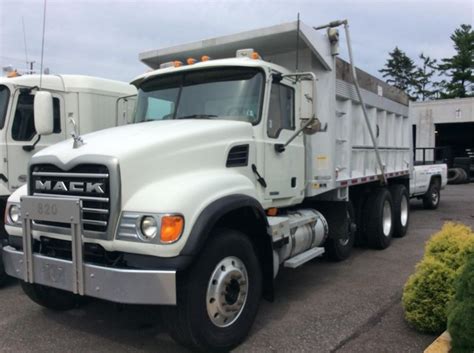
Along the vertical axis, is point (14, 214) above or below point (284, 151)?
below

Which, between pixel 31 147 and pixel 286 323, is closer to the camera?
pixel 286 323

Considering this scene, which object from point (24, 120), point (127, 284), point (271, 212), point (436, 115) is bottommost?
point (127, 284)

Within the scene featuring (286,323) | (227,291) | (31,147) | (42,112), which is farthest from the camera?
(31,147)

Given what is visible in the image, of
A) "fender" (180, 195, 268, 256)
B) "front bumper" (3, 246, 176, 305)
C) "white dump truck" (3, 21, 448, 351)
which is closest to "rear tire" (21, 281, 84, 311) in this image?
"white dump truck" (3, 21, 448, 351)

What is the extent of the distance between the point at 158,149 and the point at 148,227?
2.51ft

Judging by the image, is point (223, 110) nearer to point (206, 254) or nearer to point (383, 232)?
point (206, 254)

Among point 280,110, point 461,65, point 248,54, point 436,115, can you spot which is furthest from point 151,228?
point 461,65

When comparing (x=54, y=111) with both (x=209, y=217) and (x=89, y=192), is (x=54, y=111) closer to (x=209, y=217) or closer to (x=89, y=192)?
(x=89, y=192)

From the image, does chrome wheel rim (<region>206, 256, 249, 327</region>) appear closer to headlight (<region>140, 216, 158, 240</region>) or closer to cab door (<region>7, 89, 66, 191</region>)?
headlight (<region>140, 216, 158, 240</region>)

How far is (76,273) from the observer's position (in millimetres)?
3566

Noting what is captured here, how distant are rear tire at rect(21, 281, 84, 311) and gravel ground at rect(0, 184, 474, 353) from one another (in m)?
0.09

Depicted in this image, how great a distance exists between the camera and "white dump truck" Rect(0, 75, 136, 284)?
236 inches

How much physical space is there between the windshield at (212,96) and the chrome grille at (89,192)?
155 cm

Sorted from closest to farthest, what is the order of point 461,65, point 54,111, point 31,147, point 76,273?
point 76,273 < point 31,147 < point 54,111 < point 461,65
